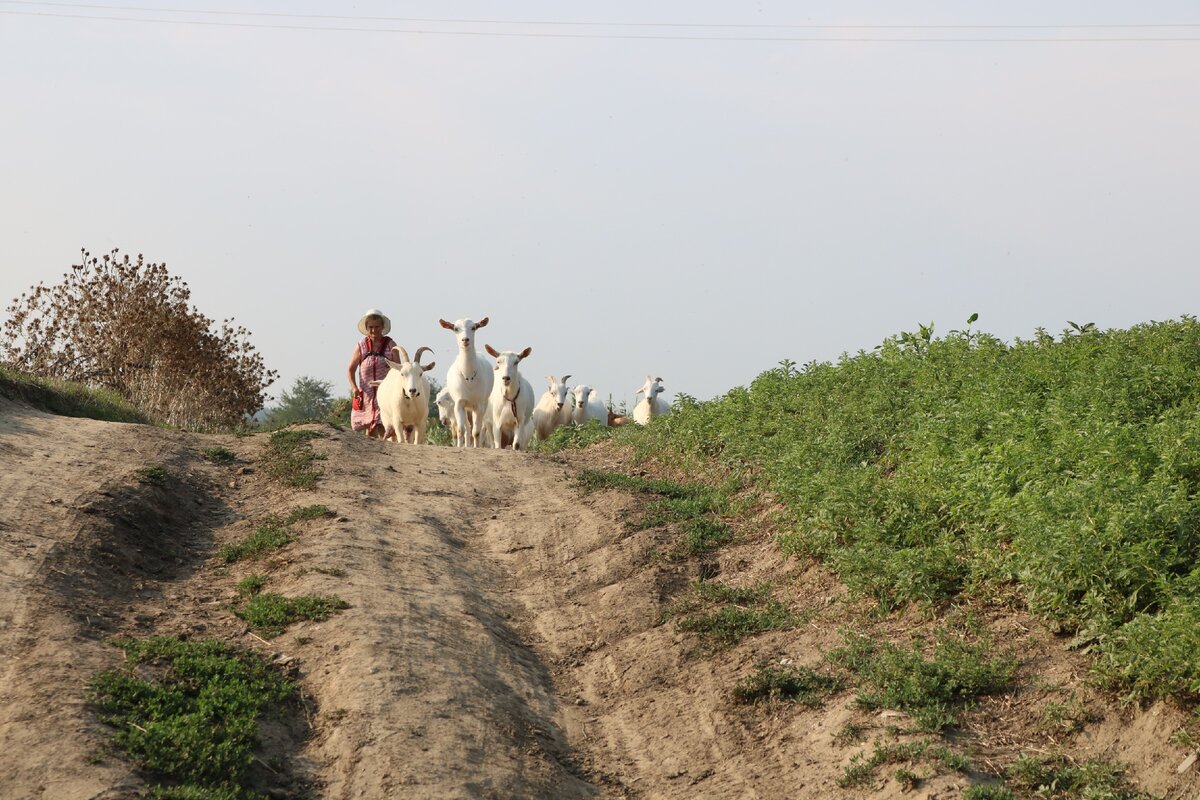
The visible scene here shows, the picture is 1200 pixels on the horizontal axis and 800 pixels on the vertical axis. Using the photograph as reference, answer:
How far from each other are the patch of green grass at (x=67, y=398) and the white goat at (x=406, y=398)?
11.3 ft

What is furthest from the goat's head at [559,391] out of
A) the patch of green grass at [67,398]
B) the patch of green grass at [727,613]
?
the patch of green grass at [727,613]

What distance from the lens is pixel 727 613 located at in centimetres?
815

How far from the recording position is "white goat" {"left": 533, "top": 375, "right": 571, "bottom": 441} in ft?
73.8

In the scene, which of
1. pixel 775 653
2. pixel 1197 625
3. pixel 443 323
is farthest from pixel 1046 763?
pixel 443 323

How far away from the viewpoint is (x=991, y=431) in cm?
888

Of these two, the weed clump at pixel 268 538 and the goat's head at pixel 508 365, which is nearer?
the weed clump at pixel 268 538

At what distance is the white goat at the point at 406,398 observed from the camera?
17688 millimetres

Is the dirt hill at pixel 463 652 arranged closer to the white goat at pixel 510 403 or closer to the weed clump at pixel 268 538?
the weed clump at pixel 268 538

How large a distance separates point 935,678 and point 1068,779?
3.46ft

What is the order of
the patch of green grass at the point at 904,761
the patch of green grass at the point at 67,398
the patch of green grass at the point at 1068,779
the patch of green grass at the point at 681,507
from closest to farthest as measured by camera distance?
1. the patch of green grass at the point at 1068,779
2. the patch of green grass at the point at 904,761
3. the patch of green grass at the point at 681,507
4. the patch of green grass at the point at 67,398

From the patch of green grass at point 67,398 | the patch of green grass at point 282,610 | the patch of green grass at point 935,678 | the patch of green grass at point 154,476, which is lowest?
the patch of green grass at point 935,678

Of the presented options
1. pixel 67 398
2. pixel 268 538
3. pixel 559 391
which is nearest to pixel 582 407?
pixel 559 391

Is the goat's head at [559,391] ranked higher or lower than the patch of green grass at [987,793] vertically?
higher

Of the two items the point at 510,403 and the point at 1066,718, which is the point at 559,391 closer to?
the point at 510,403
